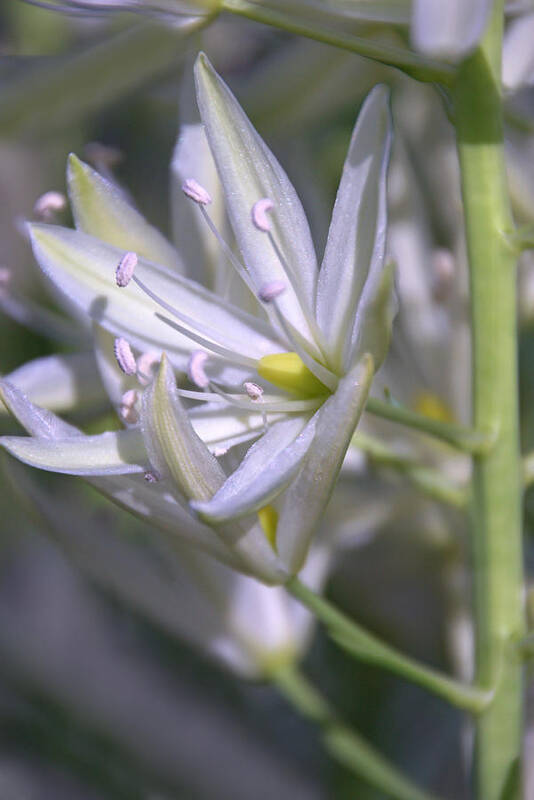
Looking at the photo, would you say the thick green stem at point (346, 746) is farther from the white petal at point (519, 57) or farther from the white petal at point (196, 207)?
the white petal at point (519, 57)

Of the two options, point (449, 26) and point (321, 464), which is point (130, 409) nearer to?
point (321, 464)

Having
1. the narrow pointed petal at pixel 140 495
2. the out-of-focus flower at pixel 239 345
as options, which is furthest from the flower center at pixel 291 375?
the narrow pointed petal at pixel 140 495

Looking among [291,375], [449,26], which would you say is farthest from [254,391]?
[449,26]

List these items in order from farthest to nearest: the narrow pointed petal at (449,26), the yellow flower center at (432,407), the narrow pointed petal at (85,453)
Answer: the yellow flower center at (432,407) < the narrow pointed petal at (85,453) < the narrow pointed petal at (449,26)

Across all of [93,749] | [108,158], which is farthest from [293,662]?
[93,749]

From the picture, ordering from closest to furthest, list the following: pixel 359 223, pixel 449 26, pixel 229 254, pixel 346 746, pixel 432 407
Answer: pixel 449 26 → pixel 359 223 → pixel 229 254 → pixel 346 746 → pixel 432 407

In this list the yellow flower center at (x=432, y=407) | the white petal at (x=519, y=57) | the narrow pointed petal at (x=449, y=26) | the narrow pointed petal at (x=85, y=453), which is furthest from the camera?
the yellow flower center at (x=432, y=407)
